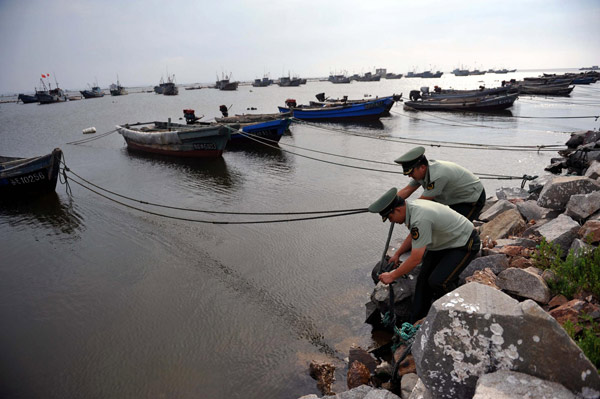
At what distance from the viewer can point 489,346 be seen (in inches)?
85.6

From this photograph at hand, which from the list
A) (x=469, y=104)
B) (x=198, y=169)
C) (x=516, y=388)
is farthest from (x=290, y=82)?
(x=516, y=388)

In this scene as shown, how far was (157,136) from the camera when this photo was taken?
17.2 m

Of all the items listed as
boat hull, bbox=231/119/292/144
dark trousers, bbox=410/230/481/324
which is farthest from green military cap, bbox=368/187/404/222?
boat hull, bbox=231/119/292/144

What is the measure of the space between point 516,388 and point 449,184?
9.56 feet

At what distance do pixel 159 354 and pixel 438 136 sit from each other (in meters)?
18.8

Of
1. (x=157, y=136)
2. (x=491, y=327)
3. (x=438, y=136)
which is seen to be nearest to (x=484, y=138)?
(x=438, y=136)

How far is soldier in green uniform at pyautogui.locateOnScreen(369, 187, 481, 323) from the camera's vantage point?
3297 mm

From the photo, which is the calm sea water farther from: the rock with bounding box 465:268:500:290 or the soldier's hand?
the rock with bounding box 465:268:500:290

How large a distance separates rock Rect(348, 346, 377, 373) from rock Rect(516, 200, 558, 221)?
12.6 feet

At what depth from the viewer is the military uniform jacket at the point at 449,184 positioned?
4.35 metres

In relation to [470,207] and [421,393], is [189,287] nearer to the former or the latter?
[421,393]

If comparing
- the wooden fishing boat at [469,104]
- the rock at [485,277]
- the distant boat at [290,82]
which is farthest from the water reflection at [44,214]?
the distant boat at [290,82]

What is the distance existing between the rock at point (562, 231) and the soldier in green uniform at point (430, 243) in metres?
1.33

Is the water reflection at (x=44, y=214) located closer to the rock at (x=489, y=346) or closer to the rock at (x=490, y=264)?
the rock at (x=490, y=264)
